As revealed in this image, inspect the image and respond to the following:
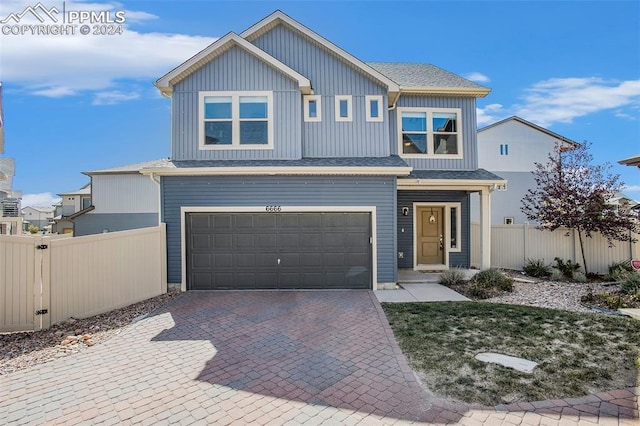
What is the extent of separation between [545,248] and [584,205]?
6.34ft

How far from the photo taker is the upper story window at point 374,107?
9.91 meters

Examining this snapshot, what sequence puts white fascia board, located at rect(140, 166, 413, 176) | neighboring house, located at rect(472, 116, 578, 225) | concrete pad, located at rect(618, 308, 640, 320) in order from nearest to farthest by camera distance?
1. concrete pad, located at rect(618, 308, 640, 320)
2. white fascia board, located at rect(140, 166, 413, 176)
3. neighboring house, located at rect(472, 116, 578, 225)

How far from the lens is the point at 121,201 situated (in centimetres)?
2177

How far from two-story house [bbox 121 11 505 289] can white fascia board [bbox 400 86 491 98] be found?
0.35ft

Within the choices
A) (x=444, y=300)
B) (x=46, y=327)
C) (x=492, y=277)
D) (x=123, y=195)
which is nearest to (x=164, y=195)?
(x=46, y=327)

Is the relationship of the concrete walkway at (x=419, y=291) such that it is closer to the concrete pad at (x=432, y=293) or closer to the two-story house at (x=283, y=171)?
the concrete pad at (x=432, y=293)

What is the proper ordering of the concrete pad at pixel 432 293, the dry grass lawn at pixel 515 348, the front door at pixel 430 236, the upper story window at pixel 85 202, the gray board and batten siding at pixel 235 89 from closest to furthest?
the dry grass lawn at pixel 515 348, the concrete pad at pixel 432 293, the gray board and batten siding at pixel 235 89, the front door at pixel 430 236, the upper story window at pixel 85 202

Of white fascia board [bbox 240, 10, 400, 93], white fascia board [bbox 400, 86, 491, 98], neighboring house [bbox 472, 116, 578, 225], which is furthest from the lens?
neighboring house [bbox 472, 116, 578, 225]

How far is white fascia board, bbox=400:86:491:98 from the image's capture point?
11234mm

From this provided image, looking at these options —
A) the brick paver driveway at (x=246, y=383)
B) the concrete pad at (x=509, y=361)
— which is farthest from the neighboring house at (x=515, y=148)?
the concrete pad at (x=509, y=361)

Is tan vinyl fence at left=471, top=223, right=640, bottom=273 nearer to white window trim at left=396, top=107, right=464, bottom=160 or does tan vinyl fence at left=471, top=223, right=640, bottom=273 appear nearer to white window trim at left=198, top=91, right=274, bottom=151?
white window trim at left=396, top=107, right=464, bottom=160

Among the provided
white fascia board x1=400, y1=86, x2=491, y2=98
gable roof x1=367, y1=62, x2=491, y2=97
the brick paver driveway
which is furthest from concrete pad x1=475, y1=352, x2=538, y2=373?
white fascia board x1=400, y1=86, x2=491, y2=98

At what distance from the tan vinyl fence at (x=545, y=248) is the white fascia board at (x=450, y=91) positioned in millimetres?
4965

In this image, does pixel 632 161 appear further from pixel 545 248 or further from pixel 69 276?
pixel 69 276
